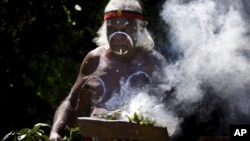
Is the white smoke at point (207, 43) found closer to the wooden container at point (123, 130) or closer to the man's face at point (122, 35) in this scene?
the man's face at point (122, 35)

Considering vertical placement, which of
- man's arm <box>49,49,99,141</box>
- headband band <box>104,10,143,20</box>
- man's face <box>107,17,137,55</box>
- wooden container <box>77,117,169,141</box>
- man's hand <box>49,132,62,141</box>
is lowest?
wooden container <box>77,117,169,141</box>

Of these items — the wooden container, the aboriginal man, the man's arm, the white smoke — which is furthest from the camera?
the white smoke

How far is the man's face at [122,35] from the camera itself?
528 centimetres

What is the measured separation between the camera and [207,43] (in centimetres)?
571

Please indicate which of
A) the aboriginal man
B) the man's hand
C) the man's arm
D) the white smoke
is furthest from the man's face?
the man's hand

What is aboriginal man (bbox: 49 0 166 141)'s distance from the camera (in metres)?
5.28

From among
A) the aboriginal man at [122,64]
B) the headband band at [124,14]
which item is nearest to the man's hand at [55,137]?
the aboriginal man at [122,64]

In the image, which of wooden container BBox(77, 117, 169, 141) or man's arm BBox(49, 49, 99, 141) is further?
man's arm BBox(49, 49, 99, 141)

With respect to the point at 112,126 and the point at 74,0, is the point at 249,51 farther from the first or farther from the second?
the point at 74,0

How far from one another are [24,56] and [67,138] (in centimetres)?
293

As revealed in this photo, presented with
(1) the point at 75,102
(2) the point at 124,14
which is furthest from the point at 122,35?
(1) the point at 75,102

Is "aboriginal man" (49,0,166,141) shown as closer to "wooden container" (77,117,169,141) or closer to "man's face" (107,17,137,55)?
"man's face" (107,17,137,55)

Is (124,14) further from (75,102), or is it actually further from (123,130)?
(123,130)

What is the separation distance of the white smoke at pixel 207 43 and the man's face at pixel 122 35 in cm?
40
